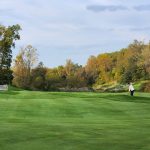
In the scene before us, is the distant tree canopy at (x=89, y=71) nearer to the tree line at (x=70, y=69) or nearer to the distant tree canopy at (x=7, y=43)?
the tree line at (x=70, y=69)

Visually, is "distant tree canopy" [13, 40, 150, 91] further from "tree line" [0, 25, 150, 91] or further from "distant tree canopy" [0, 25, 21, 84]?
"distant tree canopy" [0, 25, 21, 84]

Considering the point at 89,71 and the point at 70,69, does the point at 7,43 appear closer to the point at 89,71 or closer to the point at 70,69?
the point at 70,69

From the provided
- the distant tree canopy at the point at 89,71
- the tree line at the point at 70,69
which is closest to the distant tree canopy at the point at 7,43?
the tree line at the point at 70,69

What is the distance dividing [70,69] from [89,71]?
44.6ft

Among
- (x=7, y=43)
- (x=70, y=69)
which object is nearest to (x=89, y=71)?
(x=70, y=69)

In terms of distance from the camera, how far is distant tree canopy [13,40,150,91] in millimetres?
112375

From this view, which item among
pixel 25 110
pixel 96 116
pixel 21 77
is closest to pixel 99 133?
pixel 96 116

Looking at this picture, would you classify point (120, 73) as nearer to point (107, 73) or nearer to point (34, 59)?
point (107, 73)

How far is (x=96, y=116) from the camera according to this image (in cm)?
2395

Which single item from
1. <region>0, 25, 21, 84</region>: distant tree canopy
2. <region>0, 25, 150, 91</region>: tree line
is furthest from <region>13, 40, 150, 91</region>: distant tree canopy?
<region>0, 25, 21, 84</region>: distant tree canopy

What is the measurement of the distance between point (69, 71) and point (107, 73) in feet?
59.1

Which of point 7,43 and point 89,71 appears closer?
point 7,43

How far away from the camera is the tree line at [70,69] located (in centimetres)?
8844

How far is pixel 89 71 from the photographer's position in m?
172
